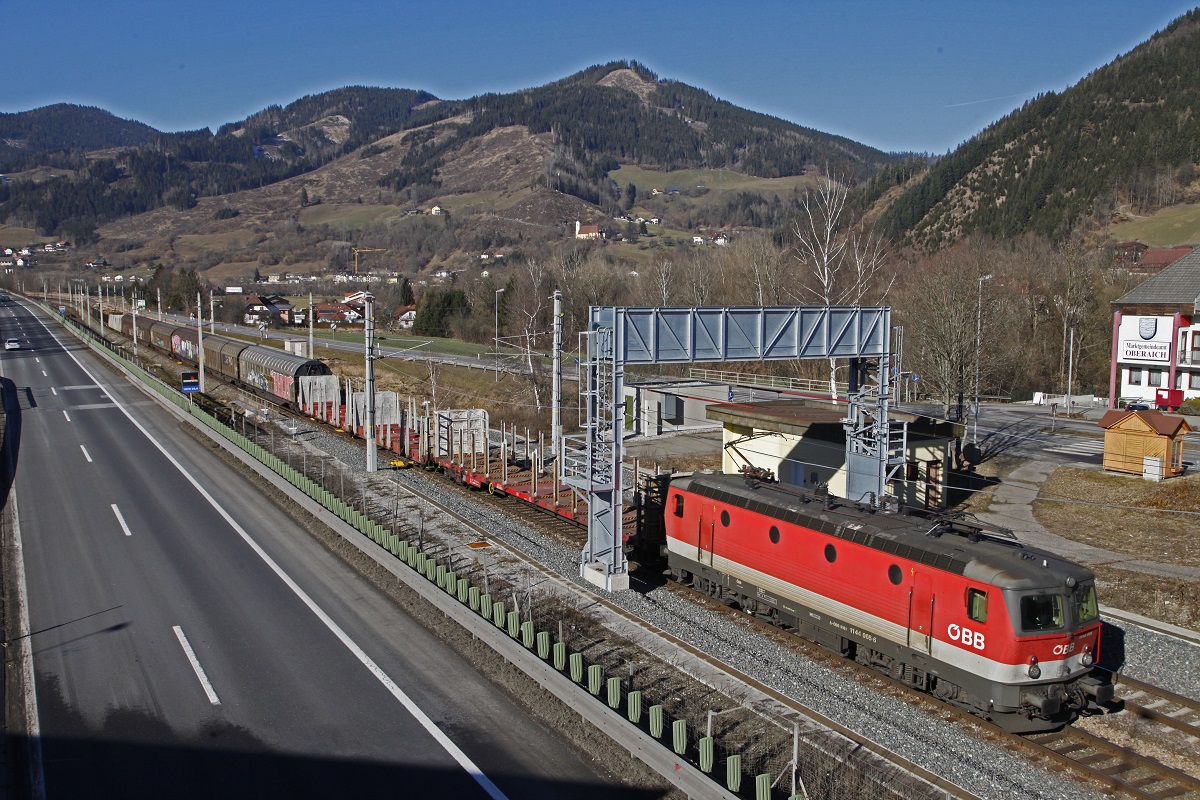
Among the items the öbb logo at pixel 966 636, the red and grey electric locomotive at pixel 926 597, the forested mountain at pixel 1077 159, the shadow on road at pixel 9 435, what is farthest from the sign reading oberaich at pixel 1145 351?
the forested mountain at pixel 1077 159

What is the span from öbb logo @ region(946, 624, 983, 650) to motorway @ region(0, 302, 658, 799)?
252 inches

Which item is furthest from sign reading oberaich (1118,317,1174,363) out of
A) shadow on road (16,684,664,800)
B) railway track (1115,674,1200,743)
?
shadow on road (16,684,664,800)

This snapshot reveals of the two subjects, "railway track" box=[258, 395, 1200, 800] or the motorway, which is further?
the motorway

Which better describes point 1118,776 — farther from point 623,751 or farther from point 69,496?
point 69,496

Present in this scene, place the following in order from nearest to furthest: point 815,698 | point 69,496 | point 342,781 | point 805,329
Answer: point 342,781 → point 815,698 → point 805,329 → point 69,496

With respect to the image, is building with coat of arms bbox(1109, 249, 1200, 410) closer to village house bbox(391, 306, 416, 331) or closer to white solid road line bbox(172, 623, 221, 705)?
white solid road line bbox(172, 623, 221, 705)

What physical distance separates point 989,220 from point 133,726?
144417 millimetres

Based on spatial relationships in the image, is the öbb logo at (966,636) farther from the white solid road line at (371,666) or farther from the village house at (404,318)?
the village house at (404,318)

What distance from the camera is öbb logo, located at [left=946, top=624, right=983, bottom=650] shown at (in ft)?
49.6

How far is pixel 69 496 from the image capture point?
3350 cm

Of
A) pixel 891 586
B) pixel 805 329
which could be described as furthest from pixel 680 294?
pixel 891 586

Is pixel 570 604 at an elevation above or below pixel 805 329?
below

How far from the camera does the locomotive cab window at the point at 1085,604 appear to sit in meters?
15.3

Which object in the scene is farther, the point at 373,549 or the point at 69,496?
the point at 69,496
